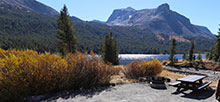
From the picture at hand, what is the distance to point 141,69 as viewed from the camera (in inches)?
360

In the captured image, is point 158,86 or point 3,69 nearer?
point 3,69

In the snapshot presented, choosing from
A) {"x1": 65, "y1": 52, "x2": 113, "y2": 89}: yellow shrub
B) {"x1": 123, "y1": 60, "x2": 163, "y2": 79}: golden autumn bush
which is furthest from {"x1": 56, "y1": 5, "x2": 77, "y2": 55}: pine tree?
{"x1": 65, "y1": 52, "x2": 113, "y2": 89}: yellow shrub

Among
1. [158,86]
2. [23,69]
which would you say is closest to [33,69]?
[23,69]

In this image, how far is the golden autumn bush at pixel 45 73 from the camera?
461 centimetres

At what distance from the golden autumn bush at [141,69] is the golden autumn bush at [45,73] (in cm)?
272

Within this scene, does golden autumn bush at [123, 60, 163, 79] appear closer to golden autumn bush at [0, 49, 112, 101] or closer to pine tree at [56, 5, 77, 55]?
golden autumn bush at [0, 49, 112, 101]

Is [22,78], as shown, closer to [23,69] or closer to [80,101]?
[23,69]

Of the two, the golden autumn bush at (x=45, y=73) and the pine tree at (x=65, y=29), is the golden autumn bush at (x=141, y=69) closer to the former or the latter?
the golden autumn bush at (x=45, y=73)

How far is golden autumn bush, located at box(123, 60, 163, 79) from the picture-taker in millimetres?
9156

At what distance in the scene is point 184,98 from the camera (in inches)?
205

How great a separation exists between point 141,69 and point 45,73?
6.13 m

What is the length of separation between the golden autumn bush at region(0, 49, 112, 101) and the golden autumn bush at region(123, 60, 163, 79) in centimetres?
272

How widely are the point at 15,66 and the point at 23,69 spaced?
303mm

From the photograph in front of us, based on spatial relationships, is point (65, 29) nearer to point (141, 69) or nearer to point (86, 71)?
point (141, 69)
